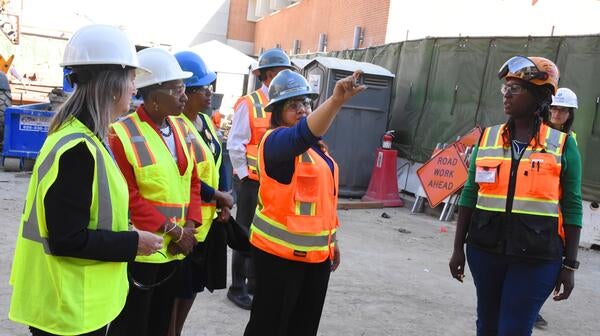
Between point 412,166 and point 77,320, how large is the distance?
9638mm

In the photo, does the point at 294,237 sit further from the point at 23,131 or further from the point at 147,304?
the point at 23,131

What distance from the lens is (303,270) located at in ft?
10.3

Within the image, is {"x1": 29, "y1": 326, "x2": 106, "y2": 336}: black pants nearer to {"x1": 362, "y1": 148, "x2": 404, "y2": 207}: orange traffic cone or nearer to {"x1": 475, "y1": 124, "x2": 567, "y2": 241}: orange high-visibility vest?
{"x1": 475, "y1": 124, "x2": 567, "y2": 241}: orange high-visibility vest

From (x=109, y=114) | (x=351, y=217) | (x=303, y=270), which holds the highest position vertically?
(x=109, y=114)

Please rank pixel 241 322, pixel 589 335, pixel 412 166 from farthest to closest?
pixel 412 166 → pixel 589 335 → pixel 241 322

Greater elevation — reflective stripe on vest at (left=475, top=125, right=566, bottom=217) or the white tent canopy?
the white tent canopy

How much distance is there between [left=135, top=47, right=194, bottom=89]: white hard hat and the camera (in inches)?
117

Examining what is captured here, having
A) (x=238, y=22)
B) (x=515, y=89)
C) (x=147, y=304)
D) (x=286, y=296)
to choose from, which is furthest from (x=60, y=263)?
(x=238, y=22)

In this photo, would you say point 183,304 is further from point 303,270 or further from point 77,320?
point 77,320

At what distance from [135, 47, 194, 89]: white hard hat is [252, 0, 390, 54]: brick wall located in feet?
45.1

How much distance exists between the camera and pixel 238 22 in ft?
111

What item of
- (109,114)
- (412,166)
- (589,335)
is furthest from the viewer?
(412,166)

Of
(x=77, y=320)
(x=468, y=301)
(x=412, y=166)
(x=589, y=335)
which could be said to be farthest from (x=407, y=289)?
(x=412, y=166)

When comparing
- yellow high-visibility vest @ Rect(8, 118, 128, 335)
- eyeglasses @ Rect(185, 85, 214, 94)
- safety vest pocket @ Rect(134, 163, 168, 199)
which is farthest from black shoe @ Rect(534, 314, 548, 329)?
yellow high-visibility vest @ Rect(8, 118, 128, 335)
